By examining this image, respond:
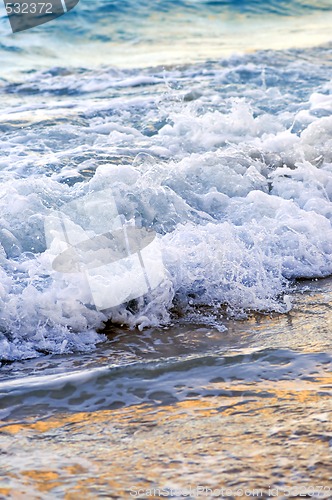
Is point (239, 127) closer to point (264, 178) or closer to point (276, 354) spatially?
point (264, 178)

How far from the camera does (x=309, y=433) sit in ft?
7.57

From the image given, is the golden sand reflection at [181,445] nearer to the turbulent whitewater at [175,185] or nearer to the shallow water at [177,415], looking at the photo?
the shallow water at [177,415]

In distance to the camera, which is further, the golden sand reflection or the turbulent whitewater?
the turbulent whitewater

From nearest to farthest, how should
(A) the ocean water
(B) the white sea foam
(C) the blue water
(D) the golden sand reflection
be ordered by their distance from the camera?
(D) the golden sand reflection, (A) the ocean water, (C) the blue water, (B) the white sea foam

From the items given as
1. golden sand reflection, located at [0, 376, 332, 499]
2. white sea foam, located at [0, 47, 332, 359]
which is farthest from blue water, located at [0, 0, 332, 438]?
golden sand reflection, located at [0, 376, 332, 499]

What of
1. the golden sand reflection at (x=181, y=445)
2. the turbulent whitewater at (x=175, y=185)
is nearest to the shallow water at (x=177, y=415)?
the golden sand reflection at (x=181, y=445)

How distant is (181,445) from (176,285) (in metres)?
1.55

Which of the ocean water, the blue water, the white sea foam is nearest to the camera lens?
the ocean water

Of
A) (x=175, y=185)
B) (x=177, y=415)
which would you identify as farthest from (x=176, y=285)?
(x=175, y=185)

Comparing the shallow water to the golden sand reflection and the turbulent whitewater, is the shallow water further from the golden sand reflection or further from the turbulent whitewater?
the turbulent whitewater

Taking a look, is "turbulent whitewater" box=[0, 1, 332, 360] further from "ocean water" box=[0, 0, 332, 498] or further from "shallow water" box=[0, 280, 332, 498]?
"shallow water" box=[0, 280, 332, 498]

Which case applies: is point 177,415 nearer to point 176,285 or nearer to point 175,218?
point 176,285

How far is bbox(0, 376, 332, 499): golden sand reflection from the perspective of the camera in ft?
6.90

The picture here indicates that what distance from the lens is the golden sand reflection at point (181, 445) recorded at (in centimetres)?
210
